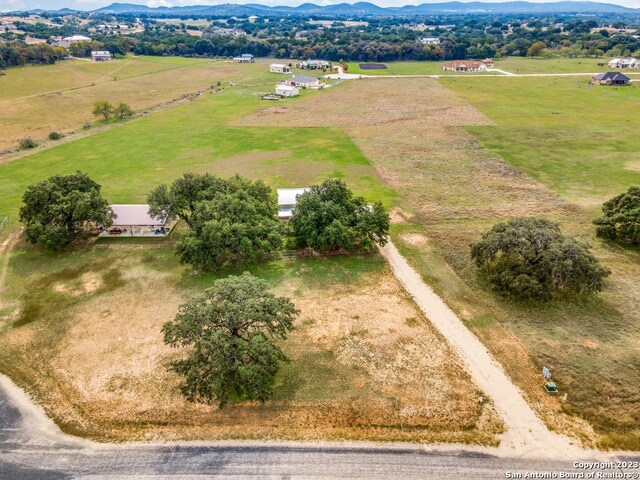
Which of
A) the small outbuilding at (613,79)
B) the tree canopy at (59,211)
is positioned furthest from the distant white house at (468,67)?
the tree canopy at (59,211)

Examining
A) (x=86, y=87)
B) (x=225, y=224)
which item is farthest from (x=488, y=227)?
(x=86, y=87)

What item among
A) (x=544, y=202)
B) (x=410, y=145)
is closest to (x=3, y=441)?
(x=544, y=202)

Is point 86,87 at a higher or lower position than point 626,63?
lower

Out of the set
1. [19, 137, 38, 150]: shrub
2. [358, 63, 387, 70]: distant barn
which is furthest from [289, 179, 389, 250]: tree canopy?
[358, 63, 387, 70]: distant barn

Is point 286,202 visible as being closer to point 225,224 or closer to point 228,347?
point 225,224

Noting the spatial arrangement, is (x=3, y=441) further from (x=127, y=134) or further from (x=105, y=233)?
(x=127, y=134)

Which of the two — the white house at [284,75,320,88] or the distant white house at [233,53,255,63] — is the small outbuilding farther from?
the distant white house at [233,53,255,63]

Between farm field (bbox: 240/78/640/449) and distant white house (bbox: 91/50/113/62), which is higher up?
distant white house (bbox: 91/50/113/62)
